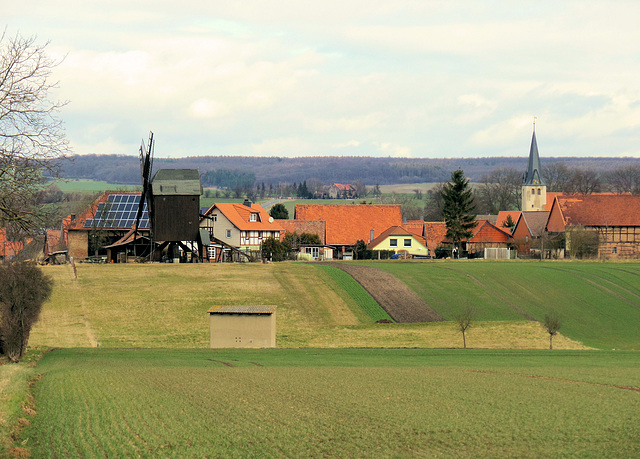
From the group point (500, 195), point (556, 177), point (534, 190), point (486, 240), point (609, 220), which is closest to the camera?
point (609, 220)

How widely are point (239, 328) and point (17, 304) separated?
12715 millimetres

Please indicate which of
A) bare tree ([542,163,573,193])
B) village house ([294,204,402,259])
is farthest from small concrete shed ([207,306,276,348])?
bare tree ([542,163,573,193])

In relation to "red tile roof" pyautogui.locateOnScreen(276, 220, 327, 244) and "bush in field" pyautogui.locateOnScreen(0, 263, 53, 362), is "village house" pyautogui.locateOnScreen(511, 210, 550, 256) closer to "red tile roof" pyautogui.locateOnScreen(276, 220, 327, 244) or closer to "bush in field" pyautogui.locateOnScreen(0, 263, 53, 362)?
"red tile roof" pyautogui.locateOnScreen(276, 220, 327, 244)

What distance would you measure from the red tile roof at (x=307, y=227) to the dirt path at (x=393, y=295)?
3354cm

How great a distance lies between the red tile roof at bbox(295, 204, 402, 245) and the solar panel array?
28951mm

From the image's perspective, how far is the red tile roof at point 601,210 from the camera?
9044cm

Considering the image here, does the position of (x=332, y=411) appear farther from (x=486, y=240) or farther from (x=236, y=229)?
(x=486, y=240)

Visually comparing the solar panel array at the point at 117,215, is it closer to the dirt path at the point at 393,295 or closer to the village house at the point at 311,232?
the village house at the point at 311,232

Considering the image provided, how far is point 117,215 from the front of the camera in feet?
271

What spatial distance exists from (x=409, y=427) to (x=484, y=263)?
58.4m

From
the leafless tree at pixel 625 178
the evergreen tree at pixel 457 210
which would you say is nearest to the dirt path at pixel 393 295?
the evergreen tree at pixel 457 210

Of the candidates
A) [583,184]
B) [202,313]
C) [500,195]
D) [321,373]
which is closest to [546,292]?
[202,313]

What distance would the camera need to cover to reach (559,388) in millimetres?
22484

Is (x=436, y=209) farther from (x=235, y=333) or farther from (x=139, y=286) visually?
(x=235, y=333)
